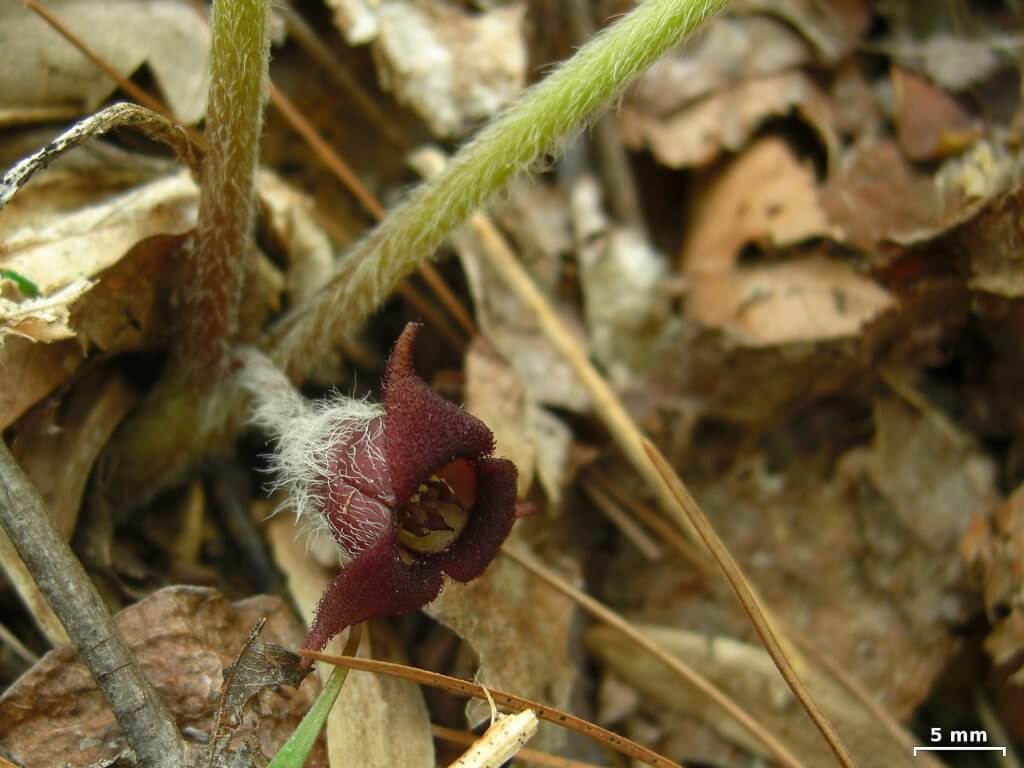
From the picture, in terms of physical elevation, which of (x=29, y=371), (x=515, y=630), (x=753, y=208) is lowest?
(x=515, y=630)

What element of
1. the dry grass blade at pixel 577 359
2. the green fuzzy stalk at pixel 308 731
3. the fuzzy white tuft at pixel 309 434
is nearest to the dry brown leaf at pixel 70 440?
the fuzzy white tuft at pixel 309 434

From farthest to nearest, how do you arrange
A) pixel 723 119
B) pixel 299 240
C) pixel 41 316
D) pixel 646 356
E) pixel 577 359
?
pixel 723 119 < pixel 646 356 < pixel 577 359 < pixel 299 240 < pixel 41 316

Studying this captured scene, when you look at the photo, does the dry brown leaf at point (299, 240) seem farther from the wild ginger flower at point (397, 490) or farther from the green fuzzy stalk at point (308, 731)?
the green fuzzy stalk at point (308, 731)

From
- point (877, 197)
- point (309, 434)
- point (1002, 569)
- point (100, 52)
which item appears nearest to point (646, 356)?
point (877, 197)

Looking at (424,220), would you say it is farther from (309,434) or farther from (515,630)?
(515,630)

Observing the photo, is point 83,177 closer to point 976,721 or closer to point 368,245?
point 368,245

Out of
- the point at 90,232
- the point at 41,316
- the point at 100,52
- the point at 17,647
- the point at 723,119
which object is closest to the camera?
the point at 41,316
